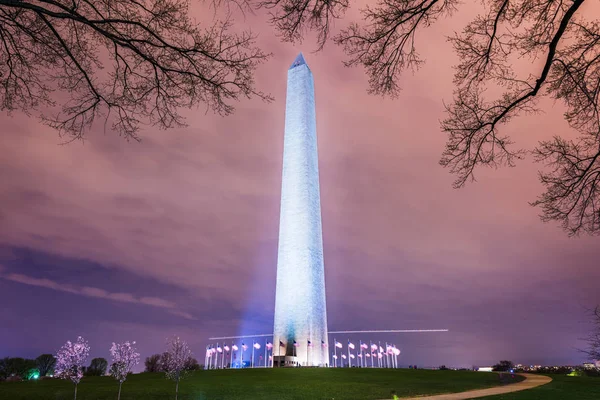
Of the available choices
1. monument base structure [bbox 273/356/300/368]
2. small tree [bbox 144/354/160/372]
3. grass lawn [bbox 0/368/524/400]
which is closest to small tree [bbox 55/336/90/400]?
grass lawn [bbox 0/368/524/400]

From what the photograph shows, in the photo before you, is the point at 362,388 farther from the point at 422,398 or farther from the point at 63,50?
the point at 63,50

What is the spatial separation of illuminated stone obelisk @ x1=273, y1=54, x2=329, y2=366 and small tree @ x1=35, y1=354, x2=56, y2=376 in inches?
1613

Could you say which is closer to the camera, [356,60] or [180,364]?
[356,60]

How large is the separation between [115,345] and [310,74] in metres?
43.7

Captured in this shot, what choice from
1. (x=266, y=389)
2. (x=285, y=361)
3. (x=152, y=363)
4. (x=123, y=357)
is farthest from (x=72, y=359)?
(x=152, y=363)

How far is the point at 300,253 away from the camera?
1928 inches

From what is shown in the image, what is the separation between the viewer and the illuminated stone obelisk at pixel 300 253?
47.0 metres

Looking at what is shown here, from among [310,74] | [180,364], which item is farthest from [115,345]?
[310,74]

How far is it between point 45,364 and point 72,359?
169 ft

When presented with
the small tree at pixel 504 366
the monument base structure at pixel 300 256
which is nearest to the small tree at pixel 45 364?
the monument base structure at pixel 300 256

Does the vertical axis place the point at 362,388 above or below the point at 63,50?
below

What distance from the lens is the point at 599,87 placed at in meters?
→ 7.46

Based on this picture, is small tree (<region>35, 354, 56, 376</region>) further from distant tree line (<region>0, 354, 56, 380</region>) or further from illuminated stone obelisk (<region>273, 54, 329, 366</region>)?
illuminated stone obelisk (<region>273, 54, 329, 366</region>)

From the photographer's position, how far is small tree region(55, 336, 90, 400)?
23.3 m
